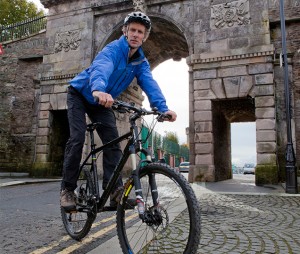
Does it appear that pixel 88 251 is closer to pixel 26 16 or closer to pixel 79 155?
pixel 79 155

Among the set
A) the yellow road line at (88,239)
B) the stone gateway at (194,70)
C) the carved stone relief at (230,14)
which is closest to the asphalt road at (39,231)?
the yellow road line at (88,239)

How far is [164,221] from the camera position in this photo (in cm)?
224

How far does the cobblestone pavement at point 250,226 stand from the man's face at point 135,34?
209 cm

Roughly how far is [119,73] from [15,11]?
3095 cm

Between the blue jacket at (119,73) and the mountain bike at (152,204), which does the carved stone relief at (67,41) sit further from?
the mountain bike at (152,204)

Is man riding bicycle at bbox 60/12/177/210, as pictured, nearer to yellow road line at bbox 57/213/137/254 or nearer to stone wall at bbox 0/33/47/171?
yellow road line at bbox 57/213/137/254

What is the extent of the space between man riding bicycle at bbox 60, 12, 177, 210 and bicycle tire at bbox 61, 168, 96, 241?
0.12 meters

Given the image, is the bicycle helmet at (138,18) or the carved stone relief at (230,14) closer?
the bicycle helmet at (138,18)

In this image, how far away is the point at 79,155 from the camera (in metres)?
3.13

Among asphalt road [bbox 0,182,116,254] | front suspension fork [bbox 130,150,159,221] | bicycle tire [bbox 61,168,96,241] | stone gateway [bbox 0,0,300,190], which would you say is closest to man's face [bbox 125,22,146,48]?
front suspension fork [bbox 130,150,159,221]

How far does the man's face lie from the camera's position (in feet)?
9.89

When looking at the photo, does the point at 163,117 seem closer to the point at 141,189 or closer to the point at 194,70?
the point at 141,189

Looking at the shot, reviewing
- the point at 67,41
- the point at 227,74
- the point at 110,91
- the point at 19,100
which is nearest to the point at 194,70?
the point at 227,74

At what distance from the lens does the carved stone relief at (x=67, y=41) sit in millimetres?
14398
